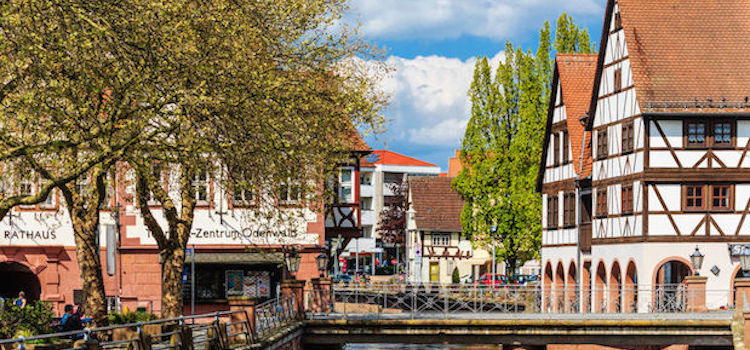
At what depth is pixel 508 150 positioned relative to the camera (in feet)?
205

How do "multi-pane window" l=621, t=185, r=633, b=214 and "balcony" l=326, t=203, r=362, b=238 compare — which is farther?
"balcony" l=326, t=203, r=362, b=238

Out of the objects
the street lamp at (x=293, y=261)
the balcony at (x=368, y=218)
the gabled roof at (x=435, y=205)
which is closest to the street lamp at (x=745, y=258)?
the street lamp at (x=293, y=261)

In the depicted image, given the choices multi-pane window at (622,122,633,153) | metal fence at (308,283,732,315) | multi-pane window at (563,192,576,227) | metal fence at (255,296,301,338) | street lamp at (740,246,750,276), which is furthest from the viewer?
multi-pane window at (563,192,576,227)

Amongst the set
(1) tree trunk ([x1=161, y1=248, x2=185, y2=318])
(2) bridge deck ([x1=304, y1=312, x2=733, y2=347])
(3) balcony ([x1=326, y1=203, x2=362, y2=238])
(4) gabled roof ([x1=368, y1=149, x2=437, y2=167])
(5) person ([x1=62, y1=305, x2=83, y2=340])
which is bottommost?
(2) bridge deck ([x1=304, y1=312, x2=733, y2=347])

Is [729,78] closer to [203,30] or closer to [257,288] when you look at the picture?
[257,288]

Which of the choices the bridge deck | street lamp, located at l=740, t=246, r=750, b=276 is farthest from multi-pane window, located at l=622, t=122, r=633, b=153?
street lamp, located at l=740, t=246, r=750, b=276

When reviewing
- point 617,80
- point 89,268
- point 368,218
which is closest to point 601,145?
point 617,80

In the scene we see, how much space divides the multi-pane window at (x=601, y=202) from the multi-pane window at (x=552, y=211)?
5.78 meters

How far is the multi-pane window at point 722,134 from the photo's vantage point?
42.8 metres

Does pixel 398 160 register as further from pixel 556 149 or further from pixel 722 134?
pixel 722 134

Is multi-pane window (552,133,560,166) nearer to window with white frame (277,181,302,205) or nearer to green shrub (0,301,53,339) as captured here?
window with white frame (277,181,302,205)

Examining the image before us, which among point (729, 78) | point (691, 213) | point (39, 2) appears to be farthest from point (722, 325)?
point (39, 2)

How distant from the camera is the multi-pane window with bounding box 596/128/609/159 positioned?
46.9 m

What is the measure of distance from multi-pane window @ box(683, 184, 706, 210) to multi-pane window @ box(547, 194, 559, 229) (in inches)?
432
